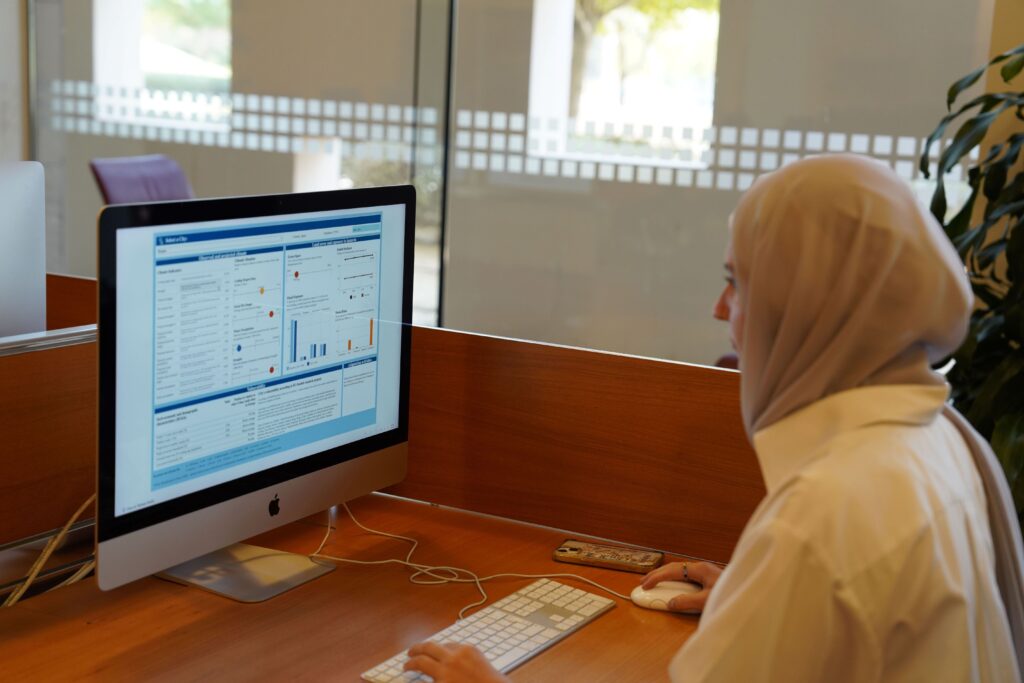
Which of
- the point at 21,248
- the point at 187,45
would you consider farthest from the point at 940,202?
the point at 187,45

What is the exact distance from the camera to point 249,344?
1.48 meters

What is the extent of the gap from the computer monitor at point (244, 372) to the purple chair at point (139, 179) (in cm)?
240

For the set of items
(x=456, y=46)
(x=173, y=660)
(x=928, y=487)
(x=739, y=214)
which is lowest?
(x=173, y=660)

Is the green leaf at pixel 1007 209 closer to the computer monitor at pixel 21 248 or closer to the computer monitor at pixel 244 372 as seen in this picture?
the computer monitor at pixel 244 372

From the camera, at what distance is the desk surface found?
4.42 feet

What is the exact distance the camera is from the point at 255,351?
58.8 inches

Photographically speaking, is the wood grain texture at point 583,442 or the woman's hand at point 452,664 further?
the wood grain texture at point 583,442

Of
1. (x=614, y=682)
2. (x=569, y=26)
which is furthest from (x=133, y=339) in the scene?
(x=569, y=26)

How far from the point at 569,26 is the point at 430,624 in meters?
2.65

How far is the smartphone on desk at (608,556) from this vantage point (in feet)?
5.48

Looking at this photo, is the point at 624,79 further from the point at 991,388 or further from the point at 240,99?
Answer: the point at 991,388

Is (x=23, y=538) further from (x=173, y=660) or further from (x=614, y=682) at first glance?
(x=614, y=682)

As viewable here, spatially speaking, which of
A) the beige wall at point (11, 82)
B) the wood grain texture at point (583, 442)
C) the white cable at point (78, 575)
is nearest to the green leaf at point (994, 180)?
the wood grain texture at point (583, 442)

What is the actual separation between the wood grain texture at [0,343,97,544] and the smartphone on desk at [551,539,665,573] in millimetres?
698
